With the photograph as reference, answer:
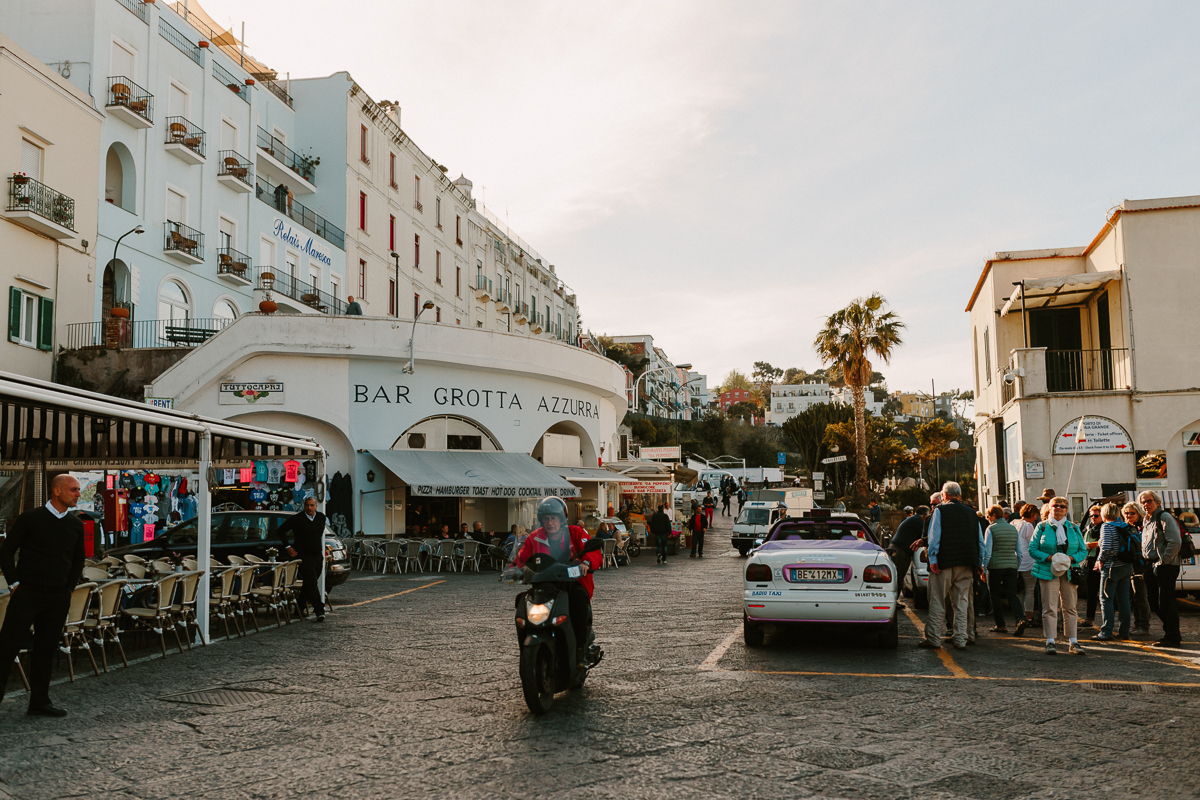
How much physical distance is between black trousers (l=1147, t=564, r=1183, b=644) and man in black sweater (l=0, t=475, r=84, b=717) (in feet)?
36.3

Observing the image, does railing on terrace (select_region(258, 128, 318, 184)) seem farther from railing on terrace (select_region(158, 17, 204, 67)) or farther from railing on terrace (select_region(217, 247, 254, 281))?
railing on terrace (select_region(217, 247, 254, 281))

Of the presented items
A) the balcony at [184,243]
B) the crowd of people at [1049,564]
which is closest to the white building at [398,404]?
the balcony at [184,243]

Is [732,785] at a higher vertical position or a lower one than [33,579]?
lower

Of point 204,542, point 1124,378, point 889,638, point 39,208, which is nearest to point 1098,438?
point 1124,378

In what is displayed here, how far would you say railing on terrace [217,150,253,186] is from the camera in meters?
31.9

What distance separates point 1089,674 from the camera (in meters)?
8.84

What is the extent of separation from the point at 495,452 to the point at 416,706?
1976 centimetres

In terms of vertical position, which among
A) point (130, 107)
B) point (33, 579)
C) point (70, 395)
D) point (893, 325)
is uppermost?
point (130, 107)

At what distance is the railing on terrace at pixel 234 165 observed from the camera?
31.9 m

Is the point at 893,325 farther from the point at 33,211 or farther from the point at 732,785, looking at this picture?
the point at 732,785

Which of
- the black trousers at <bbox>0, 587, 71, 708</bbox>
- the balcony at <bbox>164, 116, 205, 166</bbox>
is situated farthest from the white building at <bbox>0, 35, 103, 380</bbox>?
the black trousers at <bbox>0, 587, 71, 708</bbox>

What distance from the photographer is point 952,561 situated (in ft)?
33.5

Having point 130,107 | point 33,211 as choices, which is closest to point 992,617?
point 33,211

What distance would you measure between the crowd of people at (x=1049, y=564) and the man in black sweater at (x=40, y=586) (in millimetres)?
8287
